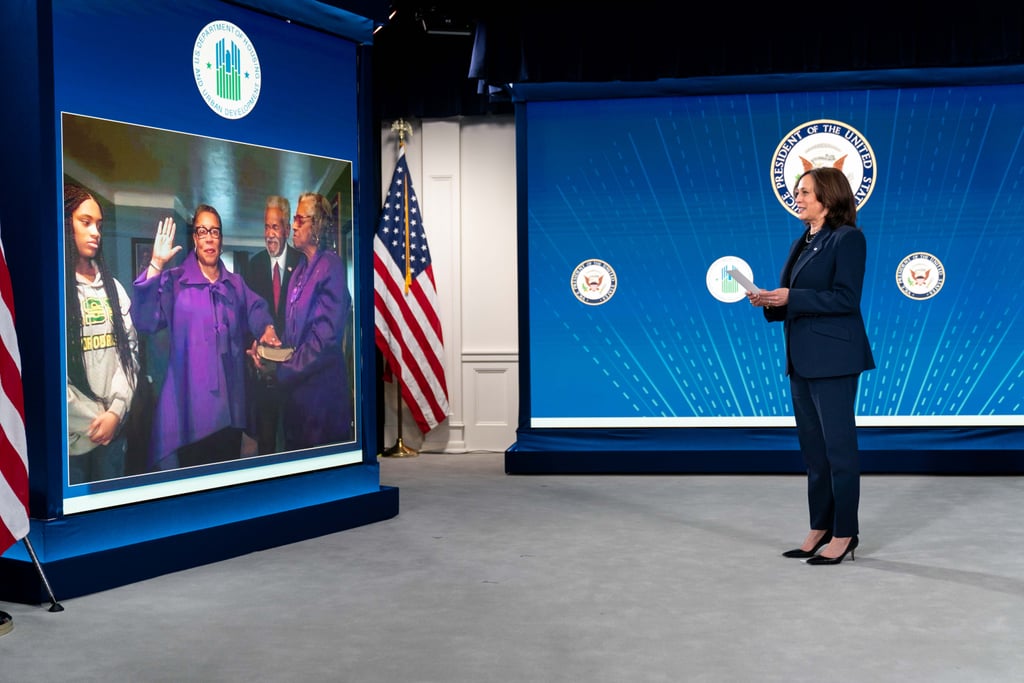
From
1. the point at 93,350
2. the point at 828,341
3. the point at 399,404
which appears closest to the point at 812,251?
the point at 828,341

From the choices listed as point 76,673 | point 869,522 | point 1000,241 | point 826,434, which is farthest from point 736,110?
point 76,673

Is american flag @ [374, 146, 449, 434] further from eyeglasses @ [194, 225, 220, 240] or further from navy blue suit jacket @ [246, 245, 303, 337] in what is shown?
eyeglasses @ [194, 225, 220, 240]

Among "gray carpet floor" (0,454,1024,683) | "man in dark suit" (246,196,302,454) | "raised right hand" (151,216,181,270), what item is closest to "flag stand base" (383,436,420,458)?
"gray carpet floor" (0,454,1024,683)

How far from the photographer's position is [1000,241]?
266 inches

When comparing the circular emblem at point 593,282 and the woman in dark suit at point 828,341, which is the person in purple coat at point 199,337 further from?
the circular emblem at point 593,282

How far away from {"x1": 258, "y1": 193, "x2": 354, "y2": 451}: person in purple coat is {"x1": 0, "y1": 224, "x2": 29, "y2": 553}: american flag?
1.39 metres

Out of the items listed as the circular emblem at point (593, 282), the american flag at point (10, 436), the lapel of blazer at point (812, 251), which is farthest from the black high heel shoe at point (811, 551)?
the circular emblem at point (593, 282)

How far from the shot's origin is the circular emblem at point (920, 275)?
679 centimetres

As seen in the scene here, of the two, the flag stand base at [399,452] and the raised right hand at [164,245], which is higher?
the raised right hand at [164,245]

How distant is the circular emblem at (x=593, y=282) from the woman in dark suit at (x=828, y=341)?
2.86 meters

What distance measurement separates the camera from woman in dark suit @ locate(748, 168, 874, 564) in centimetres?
398

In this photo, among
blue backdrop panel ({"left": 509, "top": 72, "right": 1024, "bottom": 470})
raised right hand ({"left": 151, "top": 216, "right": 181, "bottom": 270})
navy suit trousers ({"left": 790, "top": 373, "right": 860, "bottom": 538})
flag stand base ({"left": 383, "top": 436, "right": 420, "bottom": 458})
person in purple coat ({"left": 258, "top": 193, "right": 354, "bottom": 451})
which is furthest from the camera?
flag stand base ({"left": 383, "top": 436, "right": 420, "bottom": 458})

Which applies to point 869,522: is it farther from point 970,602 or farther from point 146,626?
point 146,626

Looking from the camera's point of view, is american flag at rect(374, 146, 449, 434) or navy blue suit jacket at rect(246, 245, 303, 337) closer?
navy blue suit jacket at rect(246, 245, 303, 337)
